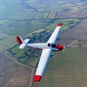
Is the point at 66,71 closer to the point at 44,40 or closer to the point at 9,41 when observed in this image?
the point at 44,40

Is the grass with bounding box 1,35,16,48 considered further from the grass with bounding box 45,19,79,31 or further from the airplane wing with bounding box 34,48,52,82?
the airplane wing with bounding box 34,48,52,82

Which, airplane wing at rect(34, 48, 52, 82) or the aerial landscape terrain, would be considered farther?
the aerial landscape terrain

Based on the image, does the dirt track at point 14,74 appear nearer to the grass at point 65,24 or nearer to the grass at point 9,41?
the grass at point 9,41

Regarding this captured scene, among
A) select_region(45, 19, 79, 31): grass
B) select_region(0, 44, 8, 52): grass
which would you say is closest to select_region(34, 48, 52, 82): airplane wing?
select_region(0, 44, 8, 52): grass

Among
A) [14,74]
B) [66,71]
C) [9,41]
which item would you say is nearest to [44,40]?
[9,41]

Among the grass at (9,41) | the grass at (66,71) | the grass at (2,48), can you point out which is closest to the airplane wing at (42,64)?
the grass at (66,71)

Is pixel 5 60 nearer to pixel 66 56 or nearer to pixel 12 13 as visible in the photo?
pixel 66 56

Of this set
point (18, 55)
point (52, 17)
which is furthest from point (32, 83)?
point (52, 17)

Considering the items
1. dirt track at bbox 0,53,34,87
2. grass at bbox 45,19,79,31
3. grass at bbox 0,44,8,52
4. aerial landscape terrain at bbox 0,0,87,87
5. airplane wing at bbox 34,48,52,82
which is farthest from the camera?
grass at bbox 45,19,79,31
